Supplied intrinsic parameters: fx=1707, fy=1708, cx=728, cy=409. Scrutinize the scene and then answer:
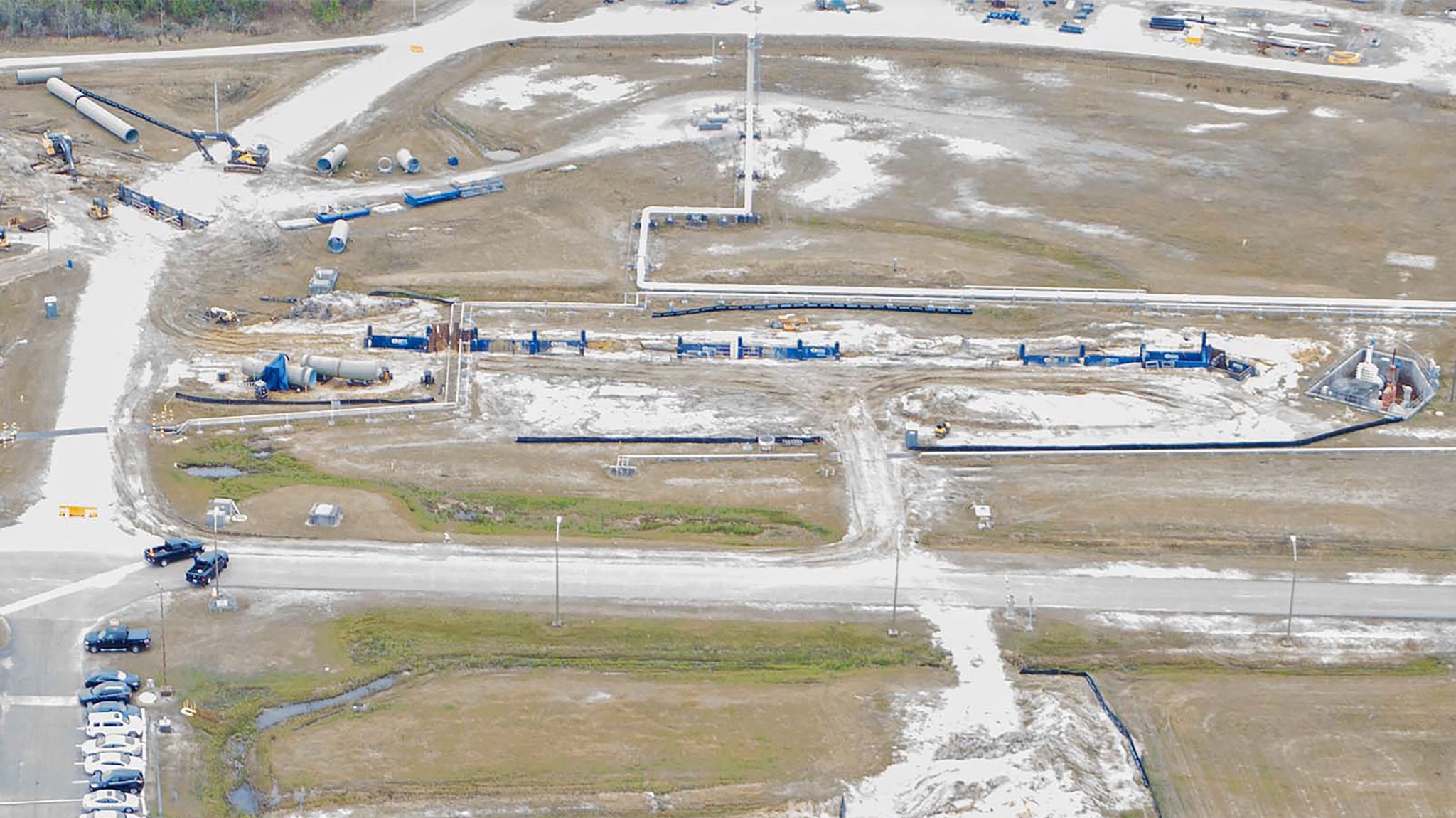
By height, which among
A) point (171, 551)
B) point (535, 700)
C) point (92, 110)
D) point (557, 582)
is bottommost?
point (535, 700)

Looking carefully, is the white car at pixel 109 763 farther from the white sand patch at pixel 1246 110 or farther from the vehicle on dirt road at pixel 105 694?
the white sand patch at pixel 1246 110

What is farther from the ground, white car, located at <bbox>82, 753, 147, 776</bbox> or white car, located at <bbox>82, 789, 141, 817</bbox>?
white car, located at <bbox>82, 753, 147, 776</bbox>

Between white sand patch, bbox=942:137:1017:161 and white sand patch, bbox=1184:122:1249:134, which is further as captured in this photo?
white sand patch, bbox=1184:122:1249:134

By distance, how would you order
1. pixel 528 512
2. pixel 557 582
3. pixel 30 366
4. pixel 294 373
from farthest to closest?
pixel 30 366 < pixel 294 373 < pixel 528 512 < pixel 557 582

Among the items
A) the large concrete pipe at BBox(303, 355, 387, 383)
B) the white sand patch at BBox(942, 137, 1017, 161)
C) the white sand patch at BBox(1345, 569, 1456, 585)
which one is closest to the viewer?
the white sand patch at BBox(1345, 569, 1456, 585)

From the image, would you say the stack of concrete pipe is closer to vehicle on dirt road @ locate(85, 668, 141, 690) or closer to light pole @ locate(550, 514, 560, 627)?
light pole @ locate(550, 514, 560, 627)

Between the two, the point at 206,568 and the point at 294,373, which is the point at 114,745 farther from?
the point at 294,373

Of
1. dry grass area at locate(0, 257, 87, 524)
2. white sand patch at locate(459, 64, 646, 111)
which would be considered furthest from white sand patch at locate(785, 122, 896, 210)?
dry grass area at locate(0, 257, 87, 524)

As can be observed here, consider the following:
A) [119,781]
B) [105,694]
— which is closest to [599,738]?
[119,781]
